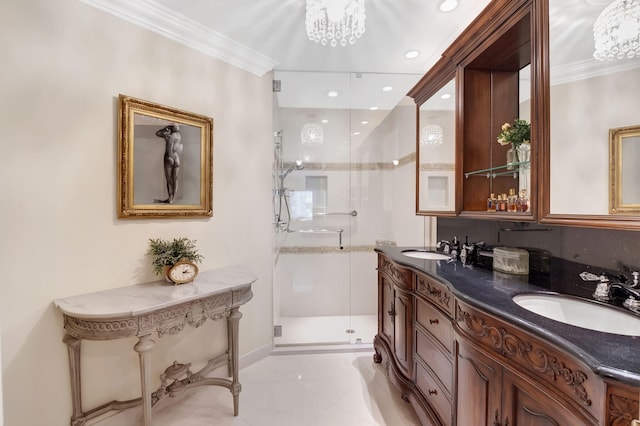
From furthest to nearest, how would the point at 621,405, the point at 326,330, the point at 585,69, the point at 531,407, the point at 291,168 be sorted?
the point at 291,168 → the point at 326,330 → the point at 585,69 → the point at 531,407 → the point at 621,405

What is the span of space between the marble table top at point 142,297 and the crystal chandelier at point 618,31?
2067 mm

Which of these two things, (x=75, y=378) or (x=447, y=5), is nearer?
(x=75, y=378)

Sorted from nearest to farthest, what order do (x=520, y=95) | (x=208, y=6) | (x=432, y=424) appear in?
(x=432, y=424) < (x=520, y=95) < (x=208, y=6)

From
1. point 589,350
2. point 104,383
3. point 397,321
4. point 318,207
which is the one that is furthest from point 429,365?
point 318,207

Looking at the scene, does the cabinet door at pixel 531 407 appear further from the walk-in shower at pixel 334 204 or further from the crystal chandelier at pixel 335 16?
the walk-in shower at pixel 334 204

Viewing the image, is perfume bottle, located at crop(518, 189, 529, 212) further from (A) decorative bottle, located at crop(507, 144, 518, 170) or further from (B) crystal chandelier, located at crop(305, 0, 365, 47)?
(B) crystal chandelier, located at crop(305, 0, 365, 47)

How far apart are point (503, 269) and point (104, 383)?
2.45 metres

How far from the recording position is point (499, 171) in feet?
5.50

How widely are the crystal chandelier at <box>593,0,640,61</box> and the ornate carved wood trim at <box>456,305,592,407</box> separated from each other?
106 centimetres

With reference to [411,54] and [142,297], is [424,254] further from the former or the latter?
[142,297]

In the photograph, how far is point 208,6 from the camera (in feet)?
5.64

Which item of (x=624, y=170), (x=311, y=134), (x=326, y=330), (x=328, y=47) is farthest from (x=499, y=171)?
(x=326, y=330)

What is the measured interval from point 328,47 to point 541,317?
2.26 m

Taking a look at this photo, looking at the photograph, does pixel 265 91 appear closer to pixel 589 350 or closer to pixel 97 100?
pixel 97 100
